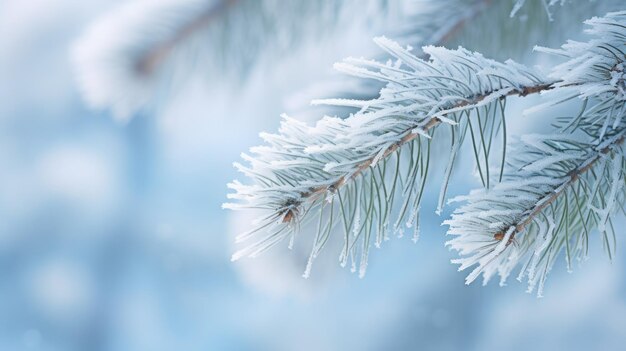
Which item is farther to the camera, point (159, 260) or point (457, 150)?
point (159, 260)

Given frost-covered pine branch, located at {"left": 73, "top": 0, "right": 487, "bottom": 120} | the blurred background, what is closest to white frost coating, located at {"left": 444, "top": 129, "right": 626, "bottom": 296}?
frost-covered pine branch, located at {"left": 73, "top": 0, "right": 487, "bottom": 120}

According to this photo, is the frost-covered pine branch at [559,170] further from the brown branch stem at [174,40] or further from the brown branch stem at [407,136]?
the brown branch stem at [174,40]

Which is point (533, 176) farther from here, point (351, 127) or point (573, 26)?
point (573, 26)

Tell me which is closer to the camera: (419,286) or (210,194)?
(419,286)

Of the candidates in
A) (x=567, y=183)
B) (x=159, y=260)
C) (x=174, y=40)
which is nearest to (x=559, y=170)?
(x=567, y=183)

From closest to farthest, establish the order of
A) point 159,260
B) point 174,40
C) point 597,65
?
point 597,65, point 174,40, point 159,260

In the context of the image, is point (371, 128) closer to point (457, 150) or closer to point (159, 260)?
point (457, 150)

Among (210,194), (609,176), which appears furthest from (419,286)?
(609,176)
